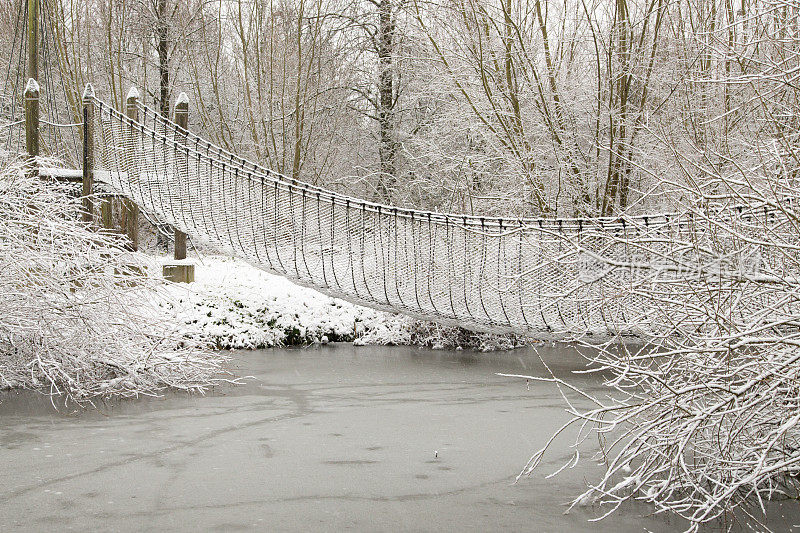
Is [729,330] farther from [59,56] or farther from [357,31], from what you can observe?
[357,31]

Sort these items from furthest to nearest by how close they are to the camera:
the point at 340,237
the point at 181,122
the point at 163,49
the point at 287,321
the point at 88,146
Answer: the point at 163,49 < the point at 287,321 < the point at 181,122 < the point at 340,237 < the point at 88,146

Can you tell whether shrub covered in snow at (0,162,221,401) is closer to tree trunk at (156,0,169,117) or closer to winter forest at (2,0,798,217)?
winter forest at (2,0,798,217)

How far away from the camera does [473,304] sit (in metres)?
6.80

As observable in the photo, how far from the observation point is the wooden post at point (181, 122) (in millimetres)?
7562

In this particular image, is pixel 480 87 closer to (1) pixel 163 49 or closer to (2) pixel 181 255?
(2) pixel 181 255

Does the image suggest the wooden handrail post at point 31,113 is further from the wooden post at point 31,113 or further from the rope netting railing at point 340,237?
the rope netting railing at point 340,237

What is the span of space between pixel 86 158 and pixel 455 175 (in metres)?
5.46

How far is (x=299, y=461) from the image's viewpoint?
4.11 metres

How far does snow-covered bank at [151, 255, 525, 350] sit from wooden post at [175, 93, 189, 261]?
0.21m

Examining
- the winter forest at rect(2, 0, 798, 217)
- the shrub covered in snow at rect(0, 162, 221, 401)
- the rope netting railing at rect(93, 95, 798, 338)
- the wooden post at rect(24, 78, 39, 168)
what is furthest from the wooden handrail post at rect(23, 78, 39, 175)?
the shrub covered in snow at rect(0, 162, 221, 401)

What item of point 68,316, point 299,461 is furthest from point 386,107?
point 299,461

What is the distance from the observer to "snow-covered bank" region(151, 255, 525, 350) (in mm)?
8102

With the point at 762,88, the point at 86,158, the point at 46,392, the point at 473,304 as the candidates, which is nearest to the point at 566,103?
the point at 762,88

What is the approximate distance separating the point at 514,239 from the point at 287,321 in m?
2.66
